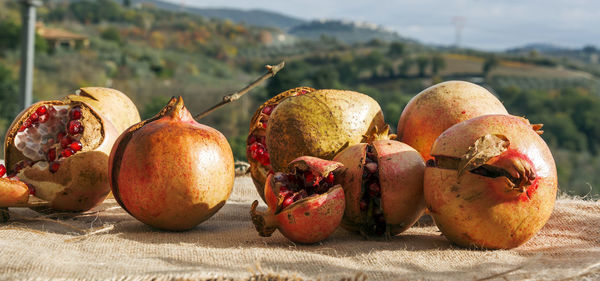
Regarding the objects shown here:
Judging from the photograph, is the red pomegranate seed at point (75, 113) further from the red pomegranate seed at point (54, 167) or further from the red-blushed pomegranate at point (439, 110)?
the red-blushed pomegranate at point (439, 110)

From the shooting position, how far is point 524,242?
2.78 meters

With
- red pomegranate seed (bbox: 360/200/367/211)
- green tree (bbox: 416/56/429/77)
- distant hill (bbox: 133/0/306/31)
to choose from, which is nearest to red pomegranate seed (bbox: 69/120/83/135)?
red pomegranate seed (bbox: 360/200/367/211)

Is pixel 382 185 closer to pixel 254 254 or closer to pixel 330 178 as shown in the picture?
pixel 330 178

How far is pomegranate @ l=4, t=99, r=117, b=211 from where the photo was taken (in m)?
3.26

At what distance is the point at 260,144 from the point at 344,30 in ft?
393

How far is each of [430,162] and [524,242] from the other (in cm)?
57

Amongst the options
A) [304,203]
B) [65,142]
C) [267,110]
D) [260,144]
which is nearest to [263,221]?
[304,203]

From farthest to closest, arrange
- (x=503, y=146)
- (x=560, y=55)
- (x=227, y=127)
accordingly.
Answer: (x=560, y=55)
(x=227, y=127)
(x=503, y=146)

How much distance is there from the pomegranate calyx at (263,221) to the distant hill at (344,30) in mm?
113901

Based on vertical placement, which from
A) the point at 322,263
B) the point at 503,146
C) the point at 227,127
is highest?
the point at 503,146

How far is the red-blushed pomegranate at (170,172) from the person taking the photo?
2898 mm

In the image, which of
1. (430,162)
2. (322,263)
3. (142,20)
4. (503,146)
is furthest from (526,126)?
(142,20)

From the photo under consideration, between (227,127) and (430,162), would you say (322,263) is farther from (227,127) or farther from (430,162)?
(227,127)

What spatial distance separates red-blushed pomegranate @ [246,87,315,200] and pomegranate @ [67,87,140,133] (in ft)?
2.71
